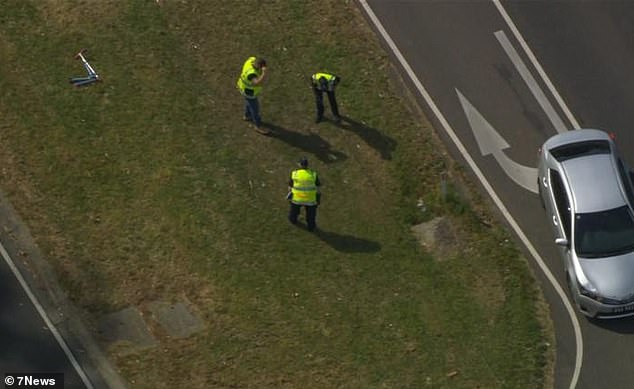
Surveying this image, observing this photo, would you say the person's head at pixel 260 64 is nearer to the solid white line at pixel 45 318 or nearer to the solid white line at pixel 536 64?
the solid white line at pixel 45 318

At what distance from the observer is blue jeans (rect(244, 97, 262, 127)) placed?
2808cm

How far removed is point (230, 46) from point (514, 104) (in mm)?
7343

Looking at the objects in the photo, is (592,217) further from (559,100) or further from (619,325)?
(559,100)

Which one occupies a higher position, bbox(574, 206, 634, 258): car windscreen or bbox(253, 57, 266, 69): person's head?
bbox(253, 57, 266, 69): person's head

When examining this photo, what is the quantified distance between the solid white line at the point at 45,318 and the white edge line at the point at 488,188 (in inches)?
397

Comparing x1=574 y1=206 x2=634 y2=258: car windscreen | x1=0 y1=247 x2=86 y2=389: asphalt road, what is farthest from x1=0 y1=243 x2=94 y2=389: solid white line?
x1=574 y1=206 x2=634 y2=258: car windscreen

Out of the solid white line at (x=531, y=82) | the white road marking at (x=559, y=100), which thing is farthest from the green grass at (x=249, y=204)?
the solid white line at (x=531, y=82)

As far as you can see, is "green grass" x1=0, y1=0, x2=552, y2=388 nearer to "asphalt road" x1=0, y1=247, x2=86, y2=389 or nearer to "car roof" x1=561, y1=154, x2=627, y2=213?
"asphalt road" x1=0, y1=247, x2=86, y2=389

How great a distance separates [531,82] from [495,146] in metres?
2.26

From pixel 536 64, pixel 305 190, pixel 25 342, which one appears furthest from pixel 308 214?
pixel 536 64

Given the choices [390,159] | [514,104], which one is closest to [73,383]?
[390,159]

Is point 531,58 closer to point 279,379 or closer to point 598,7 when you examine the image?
point 598,7

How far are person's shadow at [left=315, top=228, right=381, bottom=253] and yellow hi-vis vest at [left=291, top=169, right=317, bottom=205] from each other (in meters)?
1.09

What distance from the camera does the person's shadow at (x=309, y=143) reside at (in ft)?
93.0
